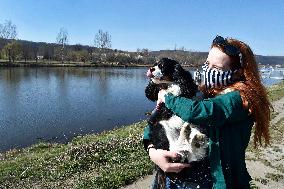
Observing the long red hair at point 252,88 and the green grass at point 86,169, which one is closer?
the long red hair at point 252,88

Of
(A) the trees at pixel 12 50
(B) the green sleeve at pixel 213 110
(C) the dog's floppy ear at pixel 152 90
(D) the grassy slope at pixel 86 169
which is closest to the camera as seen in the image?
(B) the green sleeve at pixel 213 110

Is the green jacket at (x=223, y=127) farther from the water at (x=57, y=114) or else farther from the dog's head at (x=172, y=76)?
the water at (x=57, y=114)

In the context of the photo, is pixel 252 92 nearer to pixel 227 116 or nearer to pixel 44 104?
pixel 227 116

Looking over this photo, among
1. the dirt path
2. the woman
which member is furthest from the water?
the woman

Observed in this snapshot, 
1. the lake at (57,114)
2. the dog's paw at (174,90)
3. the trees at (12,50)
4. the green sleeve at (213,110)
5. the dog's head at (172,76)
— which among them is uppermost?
the dog's head at (172,76)

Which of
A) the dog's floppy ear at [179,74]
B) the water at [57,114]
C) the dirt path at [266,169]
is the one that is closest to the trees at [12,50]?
the water at [57,114]

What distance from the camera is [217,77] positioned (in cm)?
253

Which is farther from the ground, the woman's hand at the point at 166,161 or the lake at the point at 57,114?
the woman's hand at the point at 166,161

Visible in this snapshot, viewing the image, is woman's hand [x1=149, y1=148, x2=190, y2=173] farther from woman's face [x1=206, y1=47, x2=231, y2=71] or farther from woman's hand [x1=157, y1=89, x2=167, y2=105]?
woman's face [x1=206, y1=47, x2=231, y2=71]

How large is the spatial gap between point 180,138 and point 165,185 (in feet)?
1.43

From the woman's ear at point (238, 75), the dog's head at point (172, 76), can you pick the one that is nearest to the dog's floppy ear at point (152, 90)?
the dog's head at point (172, 76)

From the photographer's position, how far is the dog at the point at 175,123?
99.0 inches

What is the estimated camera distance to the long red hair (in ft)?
7.82

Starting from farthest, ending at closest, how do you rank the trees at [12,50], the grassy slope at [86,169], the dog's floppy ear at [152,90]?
1. the trees at [12,50]
2. the grassy slope at [86,169]
3. the dog's floppy ear at [152,90]
